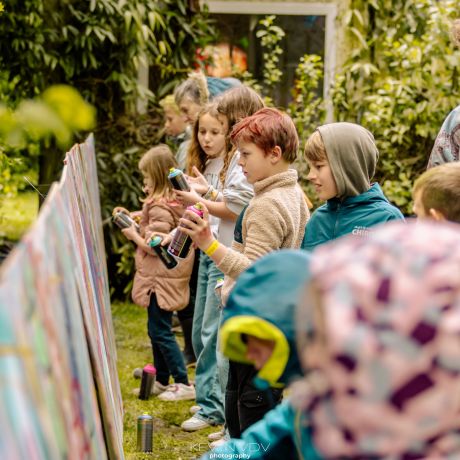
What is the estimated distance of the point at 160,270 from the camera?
5.56 meters

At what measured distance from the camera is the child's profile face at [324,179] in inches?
151

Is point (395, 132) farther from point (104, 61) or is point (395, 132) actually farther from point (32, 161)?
point (32, 161)

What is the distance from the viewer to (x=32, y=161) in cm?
924

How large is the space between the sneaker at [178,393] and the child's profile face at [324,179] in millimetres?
2311

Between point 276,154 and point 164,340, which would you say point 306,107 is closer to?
point 164,340

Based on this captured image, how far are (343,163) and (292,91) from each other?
5740mm

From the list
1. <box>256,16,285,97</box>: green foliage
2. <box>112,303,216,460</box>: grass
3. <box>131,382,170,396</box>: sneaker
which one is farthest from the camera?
<box>256,16,285,97</box>: green foliage

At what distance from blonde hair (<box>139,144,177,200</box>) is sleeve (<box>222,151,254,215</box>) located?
101 centimetres

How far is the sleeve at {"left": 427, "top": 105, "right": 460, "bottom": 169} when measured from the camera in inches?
181

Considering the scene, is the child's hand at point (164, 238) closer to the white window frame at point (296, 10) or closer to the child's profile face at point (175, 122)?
the child's profile face at point (175, 122)

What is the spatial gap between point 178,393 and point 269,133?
2.25 meters

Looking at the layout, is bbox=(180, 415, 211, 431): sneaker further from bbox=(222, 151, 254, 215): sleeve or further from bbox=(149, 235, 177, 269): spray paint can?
bbox=(222, 151, 254, 215): sleeve

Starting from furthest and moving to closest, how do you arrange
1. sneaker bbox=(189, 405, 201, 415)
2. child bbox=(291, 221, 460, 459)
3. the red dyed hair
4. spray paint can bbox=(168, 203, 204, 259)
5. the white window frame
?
the white window frame
sneaker bbox=(189, 405, 201, 415)
spray paint can bbox=(168, 203, 204, 259)
the red dyed hair
child bbox=(291, 221, 460, 459)

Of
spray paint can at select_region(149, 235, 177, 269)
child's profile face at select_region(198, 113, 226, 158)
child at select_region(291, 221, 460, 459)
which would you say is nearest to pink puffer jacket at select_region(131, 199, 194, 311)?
spray paint can at select_region(149, 235, 177, 269)
